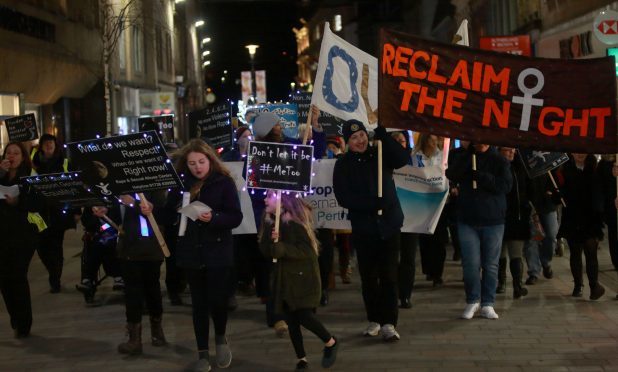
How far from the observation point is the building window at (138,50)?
3766cm

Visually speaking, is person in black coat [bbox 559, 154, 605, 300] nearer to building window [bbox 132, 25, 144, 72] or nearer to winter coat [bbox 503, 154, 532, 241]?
winter coat [bbox 503, 154, 532, 241]

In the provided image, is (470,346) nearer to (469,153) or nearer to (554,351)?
(554,351)

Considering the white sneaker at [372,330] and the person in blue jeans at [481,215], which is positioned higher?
the person in blue jeans at [481,215]

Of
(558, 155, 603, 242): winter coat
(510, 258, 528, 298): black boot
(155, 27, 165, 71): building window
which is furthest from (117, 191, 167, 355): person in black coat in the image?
(155, 27, 165, 71): building window

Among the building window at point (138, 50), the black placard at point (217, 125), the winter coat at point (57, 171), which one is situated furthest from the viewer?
the building window at point (138, 50)

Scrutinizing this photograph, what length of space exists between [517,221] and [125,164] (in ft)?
15.5

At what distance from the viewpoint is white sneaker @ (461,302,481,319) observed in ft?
29.3

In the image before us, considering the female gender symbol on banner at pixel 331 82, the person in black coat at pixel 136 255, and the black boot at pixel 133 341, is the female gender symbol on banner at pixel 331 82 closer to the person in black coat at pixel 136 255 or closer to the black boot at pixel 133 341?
the person in black coat at pixel 136 255

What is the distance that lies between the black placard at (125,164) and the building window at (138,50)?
30547mm

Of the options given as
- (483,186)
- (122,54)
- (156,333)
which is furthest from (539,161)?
(122,54)

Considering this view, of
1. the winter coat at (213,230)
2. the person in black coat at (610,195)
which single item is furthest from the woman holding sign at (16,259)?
the person in black coat at (610,195)

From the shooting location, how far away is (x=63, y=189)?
820cm

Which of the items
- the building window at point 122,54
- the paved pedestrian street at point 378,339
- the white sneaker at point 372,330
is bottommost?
the paved pedestrian street at point 378,339

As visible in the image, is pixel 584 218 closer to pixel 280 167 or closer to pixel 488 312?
pixel 488 312
